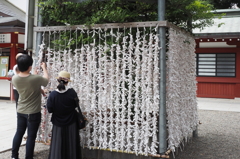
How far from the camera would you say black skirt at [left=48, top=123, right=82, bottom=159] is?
4.10m

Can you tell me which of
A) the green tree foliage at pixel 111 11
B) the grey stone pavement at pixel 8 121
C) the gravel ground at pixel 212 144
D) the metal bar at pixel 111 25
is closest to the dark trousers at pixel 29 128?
the gravel ground at pixel 212 144

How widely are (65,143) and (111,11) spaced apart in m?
2.19

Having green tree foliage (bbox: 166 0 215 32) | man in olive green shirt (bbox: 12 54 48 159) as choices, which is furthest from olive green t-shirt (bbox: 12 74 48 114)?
green tree foliage (bbox: 166 0 215 32)

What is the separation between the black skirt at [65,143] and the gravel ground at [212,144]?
37.6 inches

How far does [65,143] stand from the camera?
163 inches

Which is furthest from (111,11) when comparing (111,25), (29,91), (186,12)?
(29,91)

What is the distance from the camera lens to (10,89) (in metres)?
12.3

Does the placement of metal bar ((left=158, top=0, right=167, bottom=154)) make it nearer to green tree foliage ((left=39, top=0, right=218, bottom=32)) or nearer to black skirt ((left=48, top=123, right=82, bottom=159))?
green tree foliage ((left=39, top=0, right=218, bottom=32))

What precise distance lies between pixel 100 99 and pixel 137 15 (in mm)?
1553

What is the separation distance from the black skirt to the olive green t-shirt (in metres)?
0.48

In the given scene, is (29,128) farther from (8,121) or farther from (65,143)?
(8,121)

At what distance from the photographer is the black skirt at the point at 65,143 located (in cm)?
410

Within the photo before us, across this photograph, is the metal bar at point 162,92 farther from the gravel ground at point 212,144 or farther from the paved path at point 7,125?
the paved path at point 7,125

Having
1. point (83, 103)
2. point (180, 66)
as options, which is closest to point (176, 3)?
point (180, 66)
